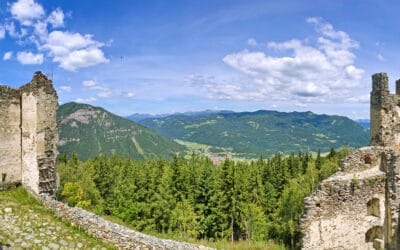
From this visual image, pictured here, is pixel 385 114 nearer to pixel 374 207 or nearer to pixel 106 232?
pixel 374 207

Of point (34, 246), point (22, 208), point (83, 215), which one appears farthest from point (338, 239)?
point (22, 208)

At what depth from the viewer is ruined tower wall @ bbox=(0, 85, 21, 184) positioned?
16.5 meters

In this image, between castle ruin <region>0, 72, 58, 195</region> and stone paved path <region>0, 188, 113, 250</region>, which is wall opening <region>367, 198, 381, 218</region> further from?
castle ruin <region>0, 72, 58, 195</region>

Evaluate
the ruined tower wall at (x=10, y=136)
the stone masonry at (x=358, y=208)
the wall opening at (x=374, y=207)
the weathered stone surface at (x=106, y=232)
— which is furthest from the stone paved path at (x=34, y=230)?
the wall opening at (x=374, y=207)

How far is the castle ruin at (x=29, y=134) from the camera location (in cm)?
1664

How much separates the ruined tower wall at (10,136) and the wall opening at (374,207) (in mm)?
19016

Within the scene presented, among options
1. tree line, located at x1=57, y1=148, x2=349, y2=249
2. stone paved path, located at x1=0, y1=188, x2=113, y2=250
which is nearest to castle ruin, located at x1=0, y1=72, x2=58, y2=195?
stone paved path, located at x1=0, y1=188, x2=113, y2=250

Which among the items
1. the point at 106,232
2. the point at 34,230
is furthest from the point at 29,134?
the point at 106,232

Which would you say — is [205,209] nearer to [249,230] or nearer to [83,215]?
[249,230]

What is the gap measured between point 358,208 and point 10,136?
61.3 ft

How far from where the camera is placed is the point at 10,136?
55.0 ft

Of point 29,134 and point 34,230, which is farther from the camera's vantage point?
point 29,134

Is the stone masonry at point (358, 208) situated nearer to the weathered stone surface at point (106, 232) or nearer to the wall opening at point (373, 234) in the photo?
the wall opening at point (373, 234)

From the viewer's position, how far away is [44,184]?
667 inches
